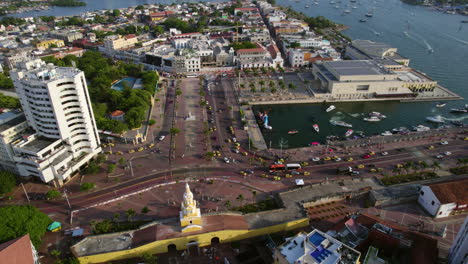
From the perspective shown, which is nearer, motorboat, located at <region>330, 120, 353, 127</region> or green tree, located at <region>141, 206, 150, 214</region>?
green tree, located at <region>141, 206, 150, 214</region>

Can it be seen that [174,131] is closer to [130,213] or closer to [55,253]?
[130,213]

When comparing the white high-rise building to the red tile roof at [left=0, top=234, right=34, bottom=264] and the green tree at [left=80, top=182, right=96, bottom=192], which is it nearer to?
the green tree at [left=80, top=182, right=96, bottom=192]

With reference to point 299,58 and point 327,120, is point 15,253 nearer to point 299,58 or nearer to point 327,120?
A: point 327,120

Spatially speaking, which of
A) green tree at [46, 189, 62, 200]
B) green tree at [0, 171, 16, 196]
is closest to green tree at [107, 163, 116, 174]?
green tree at [46, 189, 62, 200]

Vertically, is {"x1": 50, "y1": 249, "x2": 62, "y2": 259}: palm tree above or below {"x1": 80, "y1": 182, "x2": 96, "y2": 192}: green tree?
below

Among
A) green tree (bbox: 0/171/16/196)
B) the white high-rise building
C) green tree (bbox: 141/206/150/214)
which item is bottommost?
green tree (bbox: 141/206/150/214)

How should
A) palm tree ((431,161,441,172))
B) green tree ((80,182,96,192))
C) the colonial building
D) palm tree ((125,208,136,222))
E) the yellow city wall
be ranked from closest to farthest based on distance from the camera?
the yellow city wall → palm tree ((125,208,136,222)) → the colonial building → green tree ((80,182,96,192)) → palm tree ((431,161,441,172))

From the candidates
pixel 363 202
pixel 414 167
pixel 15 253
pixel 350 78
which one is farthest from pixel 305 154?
pixel 15 253

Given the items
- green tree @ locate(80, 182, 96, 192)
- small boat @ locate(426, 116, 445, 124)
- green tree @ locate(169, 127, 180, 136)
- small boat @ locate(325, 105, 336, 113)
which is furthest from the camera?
small boat @ locate(325, 105, 336, 113)
